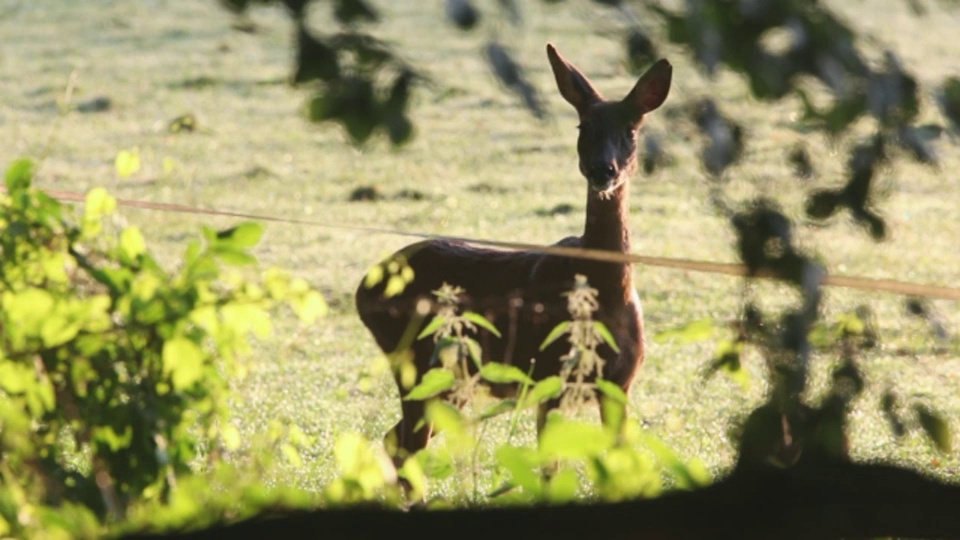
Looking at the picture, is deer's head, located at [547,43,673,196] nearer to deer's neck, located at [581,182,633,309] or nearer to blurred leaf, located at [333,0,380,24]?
deer's neck, located at [581,182,633,309]

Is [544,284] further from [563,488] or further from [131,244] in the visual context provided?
[563,488]

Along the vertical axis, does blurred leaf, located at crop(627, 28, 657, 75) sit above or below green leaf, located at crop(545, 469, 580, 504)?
above

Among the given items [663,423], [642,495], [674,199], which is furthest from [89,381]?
→ [674,199]

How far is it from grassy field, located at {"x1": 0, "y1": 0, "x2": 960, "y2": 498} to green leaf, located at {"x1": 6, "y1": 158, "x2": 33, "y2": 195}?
40 centimetres

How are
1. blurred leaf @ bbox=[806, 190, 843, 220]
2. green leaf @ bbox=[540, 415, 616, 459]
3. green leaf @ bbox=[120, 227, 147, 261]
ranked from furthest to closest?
green leaf @ bbox=[120, 227, 147, 261] → blurred leaf @ bbox=[806, 190, 843, 220] → green leaf @ bbox=[540, 415, 616, 459]

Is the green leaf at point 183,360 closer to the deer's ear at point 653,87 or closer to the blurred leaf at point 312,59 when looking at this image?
the blurred leaf at point 312,59

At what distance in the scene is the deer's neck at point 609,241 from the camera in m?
5.81

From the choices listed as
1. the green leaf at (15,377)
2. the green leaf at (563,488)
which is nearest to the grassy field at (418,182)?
the green leaf at (563,488)

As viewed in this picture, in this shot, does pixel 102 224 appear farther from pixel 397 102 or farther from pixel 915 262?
pixel 915 262

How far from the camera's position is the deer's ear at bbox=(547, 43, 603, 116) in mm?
5680

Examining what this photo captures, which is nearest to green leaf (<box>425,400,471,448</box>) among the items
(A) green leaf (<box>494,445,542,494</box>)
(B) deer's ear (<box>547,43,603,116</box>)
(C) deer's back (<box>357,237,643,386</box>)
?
(A) green leaf (<box>494,445,542,494</box>)

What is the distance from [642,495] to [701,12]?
840mm

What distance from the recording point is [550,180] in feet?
47.9

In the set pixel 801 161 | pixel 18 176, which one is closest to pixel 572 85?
pixel 18 176
